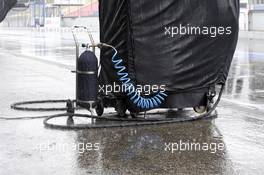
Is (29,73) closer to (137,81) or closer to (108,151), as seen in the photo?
(137,81)

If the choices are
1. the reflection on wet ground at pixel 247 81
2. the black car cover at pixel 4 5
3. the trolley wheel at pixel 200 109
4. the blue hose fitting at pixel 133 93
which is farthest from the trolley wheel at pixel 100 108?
the black car cover at pixel 4 5

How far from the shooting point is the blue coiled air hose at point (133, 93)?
8062 millimetres

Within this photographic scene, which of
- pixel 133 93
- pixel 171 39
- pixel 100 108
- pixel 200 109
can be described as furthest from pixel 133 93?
pixel 200 109

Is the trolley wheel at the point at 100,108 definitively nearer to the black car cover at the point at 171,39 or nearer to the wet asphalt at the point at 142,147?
the black car cover at the point at 171,39

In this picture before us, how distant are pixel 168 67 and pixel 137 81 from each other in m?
0.52

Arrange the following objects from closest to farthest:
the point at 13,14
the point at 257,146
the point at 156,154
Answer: the point at 156,154
the point at 257,146
the point at 13,14

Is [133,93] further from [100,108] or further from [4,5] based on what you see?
[4,5]

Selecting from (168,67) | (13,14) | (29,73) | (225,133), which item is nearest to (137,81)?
(168,67)

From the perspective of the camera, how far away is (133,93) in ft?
26.4

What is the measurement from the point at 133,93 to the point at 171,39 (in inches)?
38.0

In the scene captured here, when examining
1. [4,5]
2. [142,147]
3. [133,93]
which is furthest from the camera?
[4,5]

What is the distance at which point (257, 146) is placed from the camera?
6.85m

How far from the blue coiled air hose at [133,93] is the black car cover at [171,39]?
3.6 inches

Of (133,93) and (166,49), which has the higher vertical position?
(166,49)
